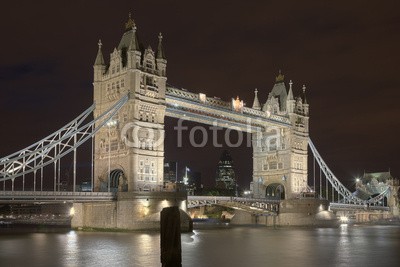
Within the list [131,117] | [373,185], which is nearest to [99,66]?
[131,117]

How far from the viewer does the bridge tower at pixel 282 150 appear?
84.2 metres

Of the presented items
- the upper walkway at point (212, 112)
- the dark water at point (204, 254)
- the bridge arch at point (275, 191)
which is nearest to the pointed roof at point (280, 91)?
the upper walkway at point (212, 112)

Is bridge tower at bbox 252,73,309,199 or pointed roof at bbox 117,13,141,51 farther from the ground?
pointed roof at bbox 117,13,141,51

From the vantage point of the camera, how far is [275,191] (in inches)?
3543

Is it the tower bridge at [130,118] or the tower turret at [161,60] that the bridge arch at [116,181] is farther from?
the tower turret at [161,60]

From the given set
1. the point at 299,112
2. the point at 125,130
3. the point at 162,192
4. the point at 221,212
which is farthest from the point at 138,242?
the point at 221,212

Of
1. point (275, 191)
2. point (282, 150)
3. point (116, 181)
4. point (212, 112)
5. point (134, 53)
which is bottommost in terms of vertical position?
point (275, 191)

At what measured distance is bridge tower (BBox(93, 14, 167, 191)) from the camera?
59.2 metres

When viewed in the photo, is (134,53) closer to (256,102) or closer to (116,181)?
(116,181)

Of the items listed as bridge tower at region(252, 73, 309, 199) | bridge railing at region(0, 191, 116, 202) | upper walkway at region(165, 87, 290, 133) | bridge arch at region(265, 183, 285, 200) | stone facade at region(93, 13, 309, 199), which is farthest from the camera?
bridge arch at region(265, 183, 285, 200)

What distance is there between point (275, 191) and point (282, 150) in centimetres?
844

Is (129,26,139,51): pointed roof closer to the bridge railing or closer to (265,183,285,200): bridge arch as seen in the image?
the bridge railing

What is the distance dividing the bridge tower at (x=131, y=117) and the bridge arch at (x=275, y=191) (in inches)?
1208

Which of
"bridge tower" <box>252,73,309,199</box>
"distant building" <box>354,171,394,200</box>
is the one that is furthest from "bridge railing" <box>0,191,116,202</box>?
"distant building" <box>354,171,394,200</box>
